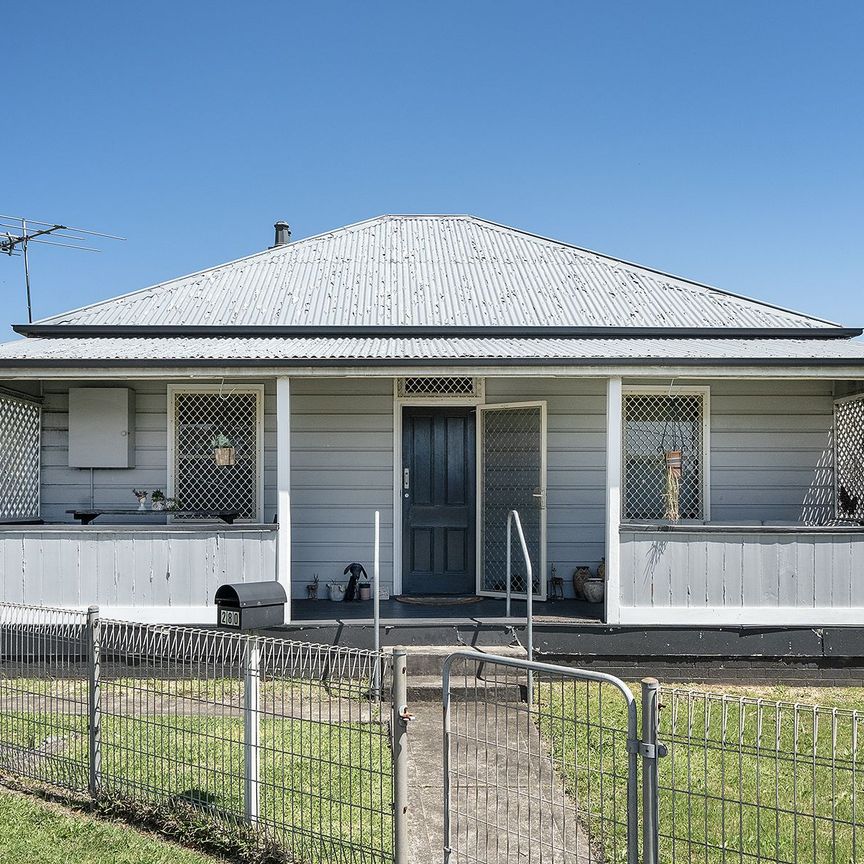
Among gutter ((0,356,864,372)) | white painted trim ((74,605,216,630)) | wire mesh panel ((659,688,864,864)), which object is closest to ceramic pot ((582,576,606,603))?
wire mesh panel ((659,688,864,864))

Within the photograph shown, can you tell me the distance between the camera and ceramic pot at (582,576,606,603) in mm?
8578

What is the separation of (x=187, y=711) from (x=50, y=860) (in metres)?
1.03

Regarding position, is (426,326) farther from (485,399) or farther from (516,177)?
(516,177)

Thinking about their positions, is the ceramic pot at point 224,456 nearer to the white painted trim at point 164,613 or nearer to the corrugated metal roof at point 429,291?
the corrugated metal roof at point 429,291

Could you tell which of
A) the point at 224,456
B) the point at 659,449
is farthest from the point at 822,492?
the point at 224,456

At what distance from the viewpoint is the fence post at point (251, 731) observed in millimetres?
3982

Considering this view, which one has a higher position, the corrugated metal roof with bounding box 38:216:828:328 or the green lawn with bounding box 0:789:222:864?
the corrugated metal roof with bounding box 38:216:828:328

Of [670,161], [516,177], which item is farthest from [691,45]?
[516,177]

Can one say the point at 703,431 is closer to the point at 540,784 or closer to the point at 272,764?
the point at 272,764

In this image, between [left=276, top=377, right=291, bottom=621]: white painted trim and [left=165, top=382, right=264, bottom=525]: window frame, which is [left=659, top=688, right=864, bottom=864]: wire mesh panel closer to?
[left=276, top=377, right=291, bottom=621]: white painted trim

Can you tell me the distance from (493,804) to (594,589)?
4338mm

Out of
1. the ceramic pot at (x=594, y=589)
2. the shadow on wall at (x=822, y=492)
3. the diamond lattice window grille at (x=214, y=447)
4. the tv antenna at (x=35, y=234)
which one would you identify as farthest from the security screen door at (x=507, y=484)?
the tv antenna at (x=35, y=234)

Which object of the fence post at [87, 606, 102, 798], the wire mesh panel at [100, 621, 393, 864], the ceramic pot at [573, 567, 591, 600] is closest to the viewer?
the wire mesh panel at [100, 621, 393, 864]

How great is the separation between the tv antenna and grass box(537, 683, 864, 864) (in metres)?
10.5
